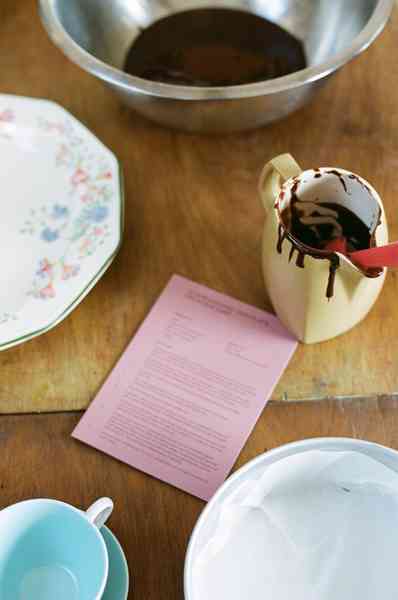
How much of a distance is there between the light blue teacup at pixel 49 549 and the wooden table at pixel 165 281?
5 centimetres

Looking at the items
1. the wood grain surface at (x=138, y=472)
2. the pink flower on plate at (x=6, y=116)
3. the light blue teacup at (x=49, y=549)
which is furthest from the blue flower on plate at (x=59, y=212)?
the light blue teacup at (x=49, y=549)

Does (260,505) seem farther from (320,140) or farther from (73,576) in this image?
(320,140)

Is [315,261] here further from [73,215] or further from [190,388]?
[73,215]

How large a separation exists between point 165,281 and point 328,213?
0.58 feet

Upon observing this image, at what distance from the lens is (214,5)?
0.95 metres

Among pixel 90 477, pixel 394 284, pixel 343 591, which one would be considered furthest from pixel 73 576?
pixel 394 284

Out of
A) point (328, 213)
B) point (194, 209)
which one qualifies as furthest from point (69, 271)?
point (328, 213)

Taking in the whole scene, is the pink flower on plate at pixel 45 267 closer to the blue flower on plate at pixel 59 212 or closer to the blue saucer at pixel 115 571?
the blue flower on plate at pixel 59 212

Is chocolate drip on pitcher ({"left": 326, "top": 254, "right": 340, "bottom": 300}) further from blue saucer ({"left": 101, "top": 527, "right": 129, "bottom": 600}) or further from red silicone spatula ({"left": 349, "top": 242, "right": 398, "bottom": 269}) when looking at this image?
blue saucer ({"left": 101, "top": 527, "right": 129, "bottom": 600})

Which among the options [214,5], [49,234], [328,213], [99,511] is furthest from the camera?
[214,5]

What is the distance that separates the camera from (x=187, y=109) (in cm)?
78

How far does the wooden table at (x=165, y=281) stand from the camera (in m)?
0.67

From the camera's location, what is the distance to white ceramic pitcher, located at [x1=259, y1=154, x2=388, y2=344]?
2.12 feet

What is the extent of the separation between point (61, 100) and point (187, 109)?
22 centimetres
